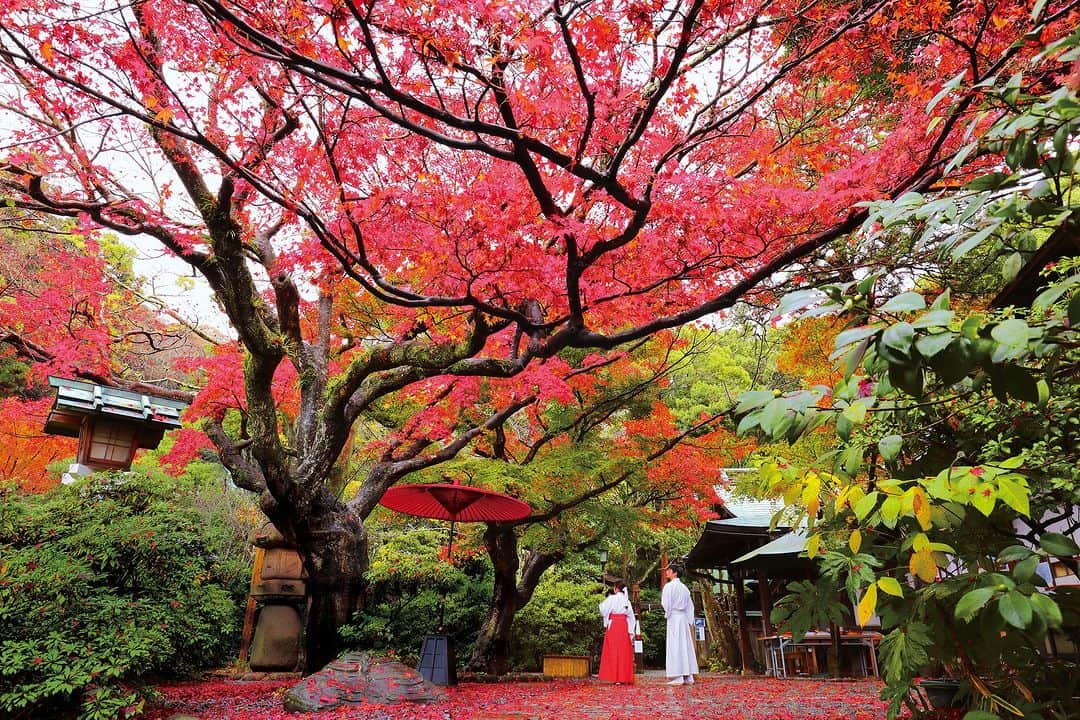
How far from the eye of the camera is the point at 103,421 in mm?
7602

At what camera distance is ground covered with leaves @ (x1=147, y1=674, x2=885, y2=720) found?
19.8 feet

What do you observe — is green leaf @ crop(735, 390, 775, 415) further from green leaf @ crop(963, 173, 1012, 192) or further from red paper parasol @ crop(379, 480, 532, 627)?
red paper parasol @ crop(379, 480, 532, 627)

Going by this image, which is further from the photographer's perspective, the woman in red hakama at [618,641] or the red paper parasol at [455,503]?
the woman in red hakama at [618,641]

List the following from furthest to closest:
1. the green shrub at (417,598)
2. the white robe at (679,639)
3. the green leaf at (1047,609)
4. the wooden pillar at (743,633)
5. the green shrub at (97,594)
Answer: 1. the wooden pillar at (743,633)
2. the white robe at (679,639)
3. the green shrub at (417,598)
4. the green shrub at (97,594)
5. the green leaf at (1047,609)

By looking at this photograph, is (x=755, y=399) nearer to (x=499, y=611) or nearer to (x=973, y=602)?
(x=973, y=602)

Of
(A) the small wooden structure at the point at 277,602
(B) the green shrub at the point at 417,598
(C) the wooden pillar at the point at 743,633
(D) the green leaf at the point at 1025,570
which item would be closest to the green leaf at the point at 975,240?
(D) the green leaf at the point at 1025,570

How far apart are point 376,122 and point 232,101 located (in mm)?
1364

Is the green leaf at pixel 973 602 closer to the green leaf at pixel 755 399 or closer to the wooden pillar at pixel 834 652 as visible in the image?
the green leaf at pixel 755 399

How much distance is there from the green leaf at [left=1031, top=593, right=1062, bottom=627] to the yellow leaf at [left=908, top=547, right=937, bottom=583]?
8.8 inches

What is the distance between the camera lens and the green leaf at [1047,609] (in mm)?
1513

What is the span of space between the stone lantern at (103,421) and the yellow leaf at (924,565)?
323 inches


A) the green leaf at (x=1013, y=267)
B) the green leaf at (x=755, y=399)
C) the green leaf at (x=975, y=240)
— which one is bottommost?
the green leaf at (x=755, y=399)

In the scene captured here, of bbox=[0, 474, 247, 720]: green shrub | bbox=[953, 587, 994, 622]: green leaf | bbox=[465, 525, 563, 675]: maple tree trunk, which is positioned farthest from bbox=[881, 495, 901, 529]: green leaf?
bbox=[465, 525, 563, 675]: maple tree trunk

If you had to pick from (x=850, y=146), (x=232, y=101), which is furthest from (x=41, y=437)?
(x=850, y=146)
